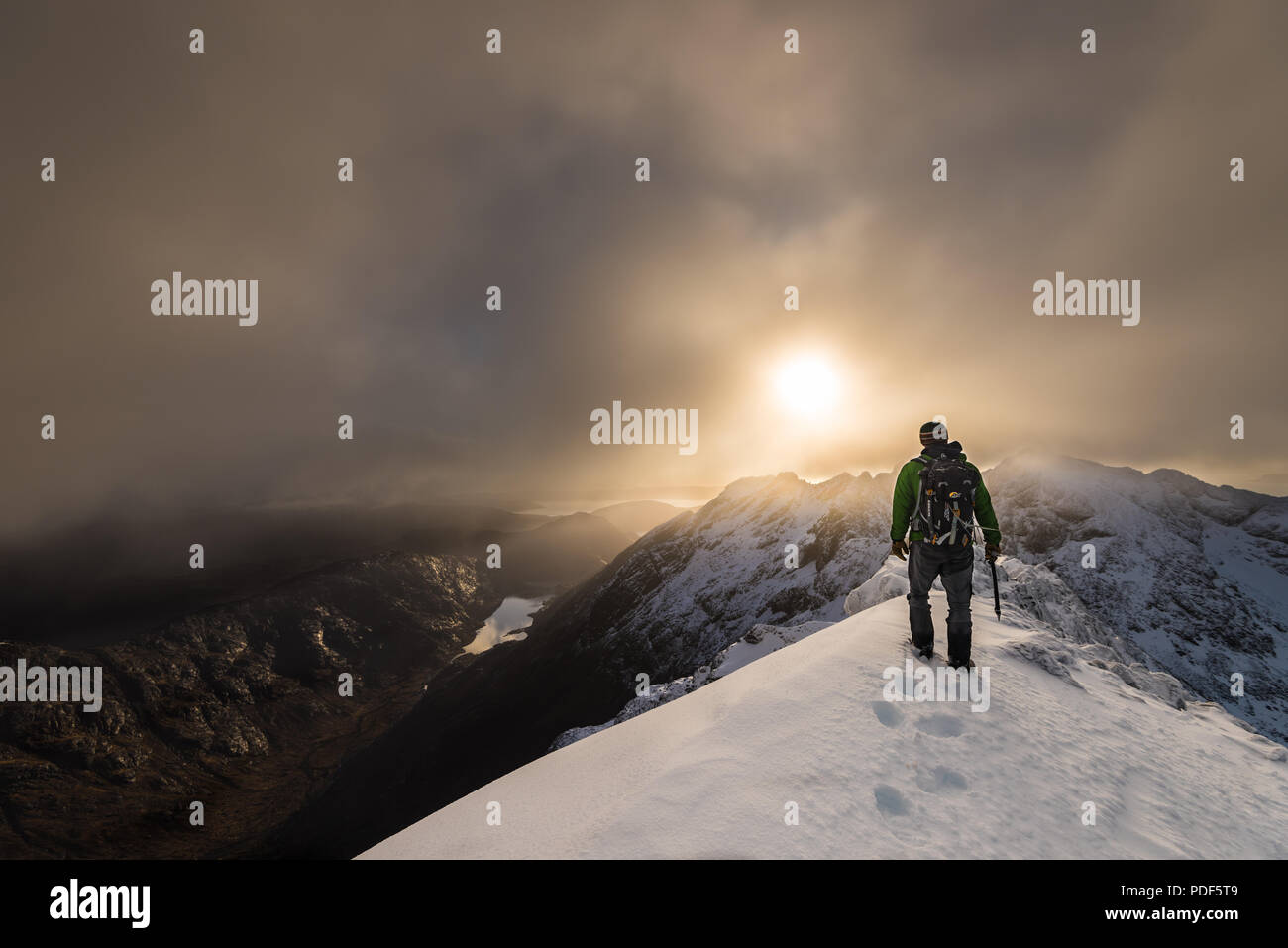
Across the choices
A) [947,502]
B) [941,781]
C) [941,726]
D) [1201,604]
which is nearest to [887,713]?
[941,726]

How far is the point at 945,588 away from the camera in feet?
27.8

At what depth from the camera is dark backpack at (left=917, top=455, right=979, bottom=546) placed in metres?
8.20

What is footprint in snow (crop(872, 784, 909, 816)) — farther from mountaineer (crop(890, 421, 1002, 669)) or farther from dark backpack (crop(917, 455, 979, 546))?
dark backpack (crop(917, 455, 979, 546))

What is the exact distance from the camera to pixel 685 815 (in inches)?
187

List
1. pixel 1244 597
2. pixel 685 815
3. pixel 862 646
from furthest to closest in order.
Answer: pixel 1244 597, pixel 862 646, pixel 685 815

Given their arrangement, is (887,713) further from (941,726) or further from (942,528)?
(942,528)

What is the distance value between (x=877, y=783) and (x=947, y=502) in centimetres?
474

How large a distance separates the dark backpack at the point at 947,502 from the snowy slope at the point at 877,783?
7.21ft

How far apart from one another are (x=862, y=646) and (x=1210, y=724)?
6276 mm

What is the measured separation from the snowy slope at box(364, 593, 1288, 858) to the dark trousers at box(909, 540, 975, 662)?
2.33 ft

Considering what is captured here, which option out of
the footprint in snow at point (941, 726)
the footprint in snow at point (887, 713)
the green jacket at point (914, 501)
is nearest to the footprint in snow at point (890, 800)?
the footprint in snow at point (887, 713)
